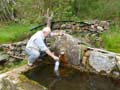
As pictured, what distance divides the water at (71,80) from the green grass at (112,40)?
1419 mm

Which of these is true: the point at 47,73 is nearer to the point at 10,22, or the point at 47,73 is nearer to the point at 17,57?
the point at 17,57

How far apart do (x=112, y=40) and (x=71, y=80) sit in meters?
2.36

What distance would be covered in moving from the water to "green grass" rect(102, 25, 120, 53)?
Answer: 1419mm

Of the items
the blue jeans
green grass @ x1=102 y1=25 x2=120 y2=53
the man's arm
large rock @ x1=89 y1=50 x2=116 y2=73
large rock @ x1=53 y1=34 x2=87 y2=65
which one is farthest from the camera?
green grass @ x1=102 y1=25 x2=120 y2=53

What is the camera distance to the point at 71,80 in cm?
753

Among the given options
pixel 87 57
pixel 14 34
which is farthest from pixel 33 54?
pixel 14 34

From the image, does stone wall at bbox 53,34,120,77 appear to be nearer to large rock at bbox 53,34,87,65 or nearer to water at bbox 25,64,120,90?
large rock at bbox 53,34,87,65

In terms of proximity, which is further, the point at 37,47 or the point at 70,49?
the point at 70,49

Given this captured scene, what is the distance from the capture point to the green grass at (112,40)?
29.7 ft

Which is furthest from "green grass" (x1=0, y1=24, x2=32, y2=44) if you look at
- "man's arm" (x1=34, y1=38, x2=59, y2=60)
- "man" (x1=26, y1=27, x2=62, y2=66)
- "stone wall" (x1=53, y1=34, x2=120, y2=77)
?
"man's arm" (x1=34, y1=38, x2=59, y2=60)

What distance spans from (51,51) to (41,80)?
4.15 ft

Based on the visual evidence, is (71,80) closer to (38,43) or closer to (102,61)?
(102,61)

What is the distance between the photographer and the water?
7.21 m

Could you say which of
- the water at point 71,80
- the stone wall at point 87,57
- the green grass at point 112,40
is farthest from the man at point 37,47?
the green grass at point 112,40
